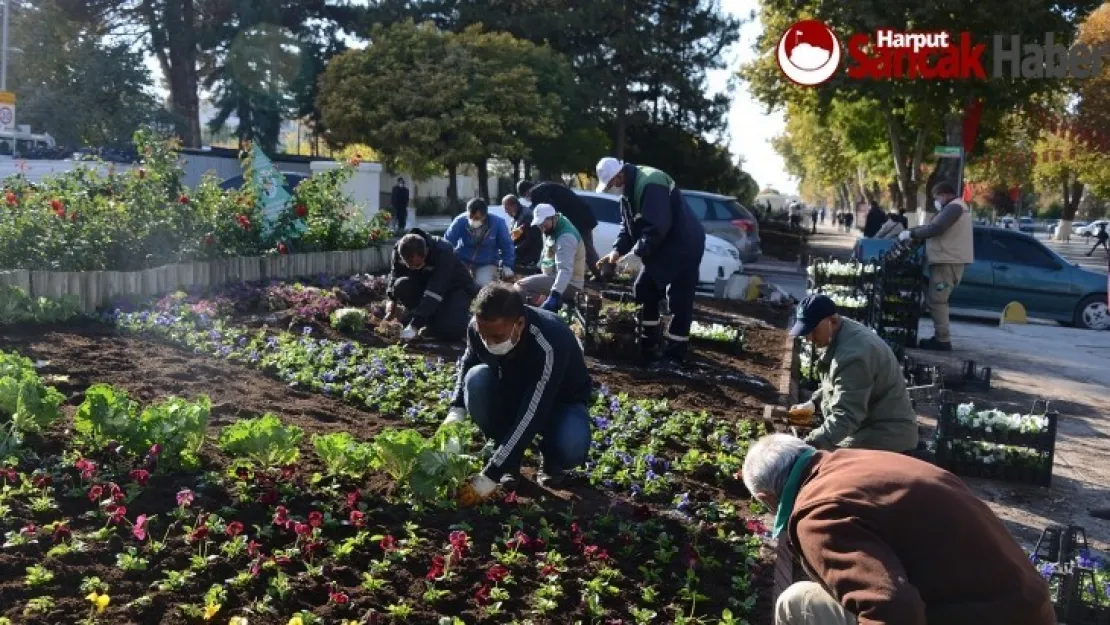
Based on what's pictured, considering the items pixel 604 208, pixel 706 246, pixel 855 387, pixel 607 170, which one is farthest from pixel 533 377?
pixel 604 208

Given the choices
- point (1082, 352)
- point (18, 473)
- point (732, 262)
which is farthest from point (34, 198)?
point (1082, 352)

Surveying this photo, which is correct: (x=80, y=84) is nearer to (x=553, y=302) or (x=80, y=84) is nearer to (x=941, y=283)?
(x=553, y=302)

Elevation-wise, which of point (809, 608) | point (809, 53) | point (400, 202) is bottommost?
point (809, 608)

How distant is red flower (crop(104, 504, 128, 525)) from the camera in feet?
14.2

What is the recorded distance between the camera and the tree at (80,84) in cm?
3481

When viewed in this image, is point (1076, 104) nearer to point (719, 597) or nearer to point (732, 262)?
point (732, 262)

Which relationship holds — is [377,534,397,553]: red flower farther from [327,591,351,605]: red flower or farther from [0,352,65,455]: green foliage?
[0,352,65,455]: green foliage

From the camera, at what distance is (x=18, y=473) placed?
15.8ft

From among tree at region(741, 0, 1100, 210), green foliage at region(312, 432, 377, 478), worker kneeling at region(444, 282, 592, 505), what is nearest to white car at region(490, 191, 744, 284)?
tree at region(741, 0, 1100, 210)

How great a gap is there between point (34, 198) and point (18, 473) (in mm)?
6190

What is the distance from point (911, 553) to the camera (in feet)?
9.27

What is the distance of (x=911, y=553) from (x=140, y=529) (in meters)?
2.95

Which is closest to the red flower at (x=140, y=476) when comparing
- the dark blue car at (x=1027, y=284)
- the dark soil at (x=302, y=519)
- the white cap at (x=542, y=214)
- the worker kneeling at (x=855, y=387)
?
the dark soil at (x=302, y=519)

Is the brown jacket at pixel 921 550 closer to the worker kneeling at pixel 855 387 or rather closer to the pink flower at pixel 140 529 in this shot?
the worker kneeling at pixel 855 387
